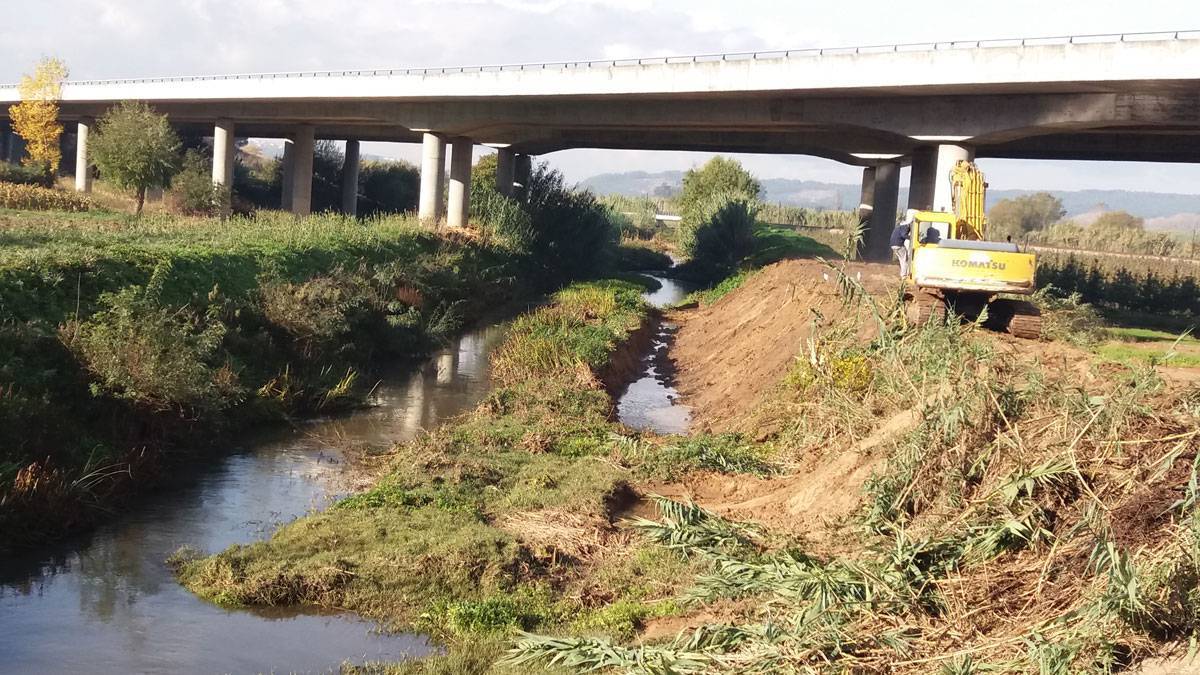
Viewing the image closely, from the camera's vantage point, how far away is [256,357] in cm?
2361

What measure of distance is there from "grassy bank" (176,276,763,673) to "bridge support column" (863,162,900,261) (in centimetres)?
3230

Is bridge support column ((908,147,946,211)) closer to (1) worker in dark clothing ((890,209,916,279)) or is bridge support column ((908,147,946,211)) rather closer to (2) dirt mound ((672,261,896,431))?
(2) dirt mound ((672,261,896,431))

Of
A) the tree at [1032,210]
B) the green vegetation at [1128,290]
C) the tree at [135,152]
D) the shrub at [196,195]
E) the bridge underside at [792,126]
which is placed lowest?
the green vegetation at [1128,290]

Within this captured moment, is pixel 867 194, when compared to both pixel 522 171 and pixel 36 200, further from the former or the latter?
pixel 36 200

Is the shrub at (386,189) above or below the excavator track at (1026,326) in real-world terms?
above

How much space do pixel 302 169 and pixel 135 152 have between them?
1503cm

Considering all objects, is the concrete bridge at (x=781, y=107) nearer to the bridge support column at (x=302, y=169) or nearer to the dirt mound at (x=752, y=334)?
the bridge support column at (x=302, y=169)

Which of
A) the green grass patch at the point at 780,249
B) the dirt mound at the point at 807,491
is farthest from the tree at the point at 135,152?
the dirt mound at the point at 807,491

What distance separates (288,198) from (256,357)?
47.3m

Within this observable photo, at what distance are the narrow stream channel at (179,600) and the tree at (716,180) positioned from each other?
2772 inches

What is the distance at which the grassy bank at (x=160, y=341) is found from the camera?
16.0 meters

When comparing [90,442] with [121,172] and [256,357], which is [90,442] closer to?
[256,357]

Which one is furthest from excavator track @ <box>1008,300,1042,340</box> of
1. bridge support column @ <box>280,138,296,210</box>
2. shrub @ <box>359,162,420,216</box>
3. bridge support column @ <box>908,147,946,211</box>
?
shrub @ <box>359,162,420,216</box>

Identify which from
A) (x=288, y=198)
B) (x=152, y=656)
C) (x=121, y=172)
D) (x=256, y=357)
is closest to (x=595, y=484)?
(x=152, y=656)
